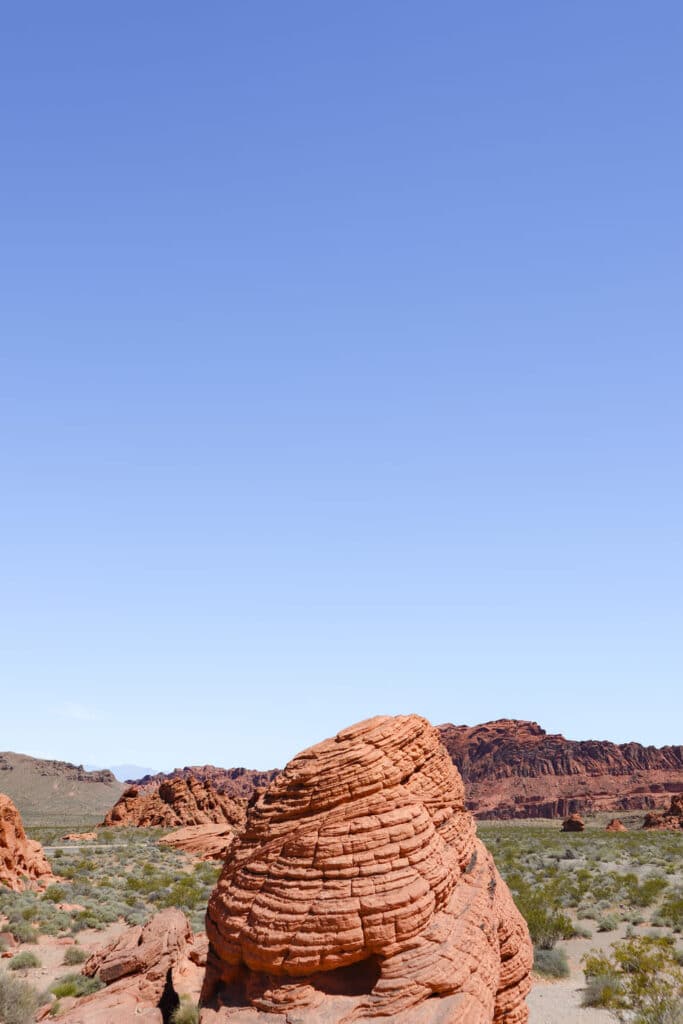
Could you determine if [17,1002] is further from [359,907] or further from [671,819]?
[671,819]

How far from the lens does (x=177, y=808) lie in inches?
2333

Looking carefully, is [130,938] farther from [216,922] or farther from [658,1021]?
[658,1021]

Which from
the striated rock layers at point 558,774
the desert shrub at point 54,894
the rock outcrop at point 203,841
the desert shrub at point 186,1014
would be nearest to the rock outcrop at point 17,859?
the desert shrub at point 54,894

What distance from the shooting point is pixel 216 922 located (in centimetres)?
1105

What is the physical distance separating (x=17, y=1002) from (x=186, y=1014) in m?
4.85

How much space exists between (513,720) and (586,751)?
23579mm

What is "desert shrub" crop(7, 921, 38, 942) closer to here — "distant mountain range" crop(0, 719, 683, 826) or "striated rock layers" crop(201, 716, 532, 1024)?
"striated rock layers" crop(201, 716, 532, 1024)

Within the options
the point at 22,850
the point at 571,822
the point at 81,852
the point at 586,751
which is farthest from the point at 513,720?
the point at 22,850

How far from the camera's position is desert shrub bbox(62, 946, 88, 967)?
1867cm

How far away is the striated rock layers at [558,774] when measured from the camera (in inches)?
4483

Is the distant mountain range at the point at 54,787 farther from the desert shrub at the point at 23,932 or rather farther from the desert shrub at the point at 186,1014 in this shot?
the desert shrub at the point at 186,1014

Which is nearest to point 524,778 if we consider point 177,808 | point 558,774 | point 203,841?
point 558,774

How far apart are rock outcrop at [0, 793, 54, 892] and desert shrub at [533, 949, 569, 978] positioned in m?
17.3

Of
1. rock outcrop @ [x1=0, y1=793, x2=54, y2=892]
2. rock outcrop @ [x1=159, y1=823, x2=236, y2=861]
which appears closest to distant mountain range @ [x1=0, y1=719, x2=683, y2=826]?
rock outcrop @ [x1=159, y1=823, x2=236, y2=861]
